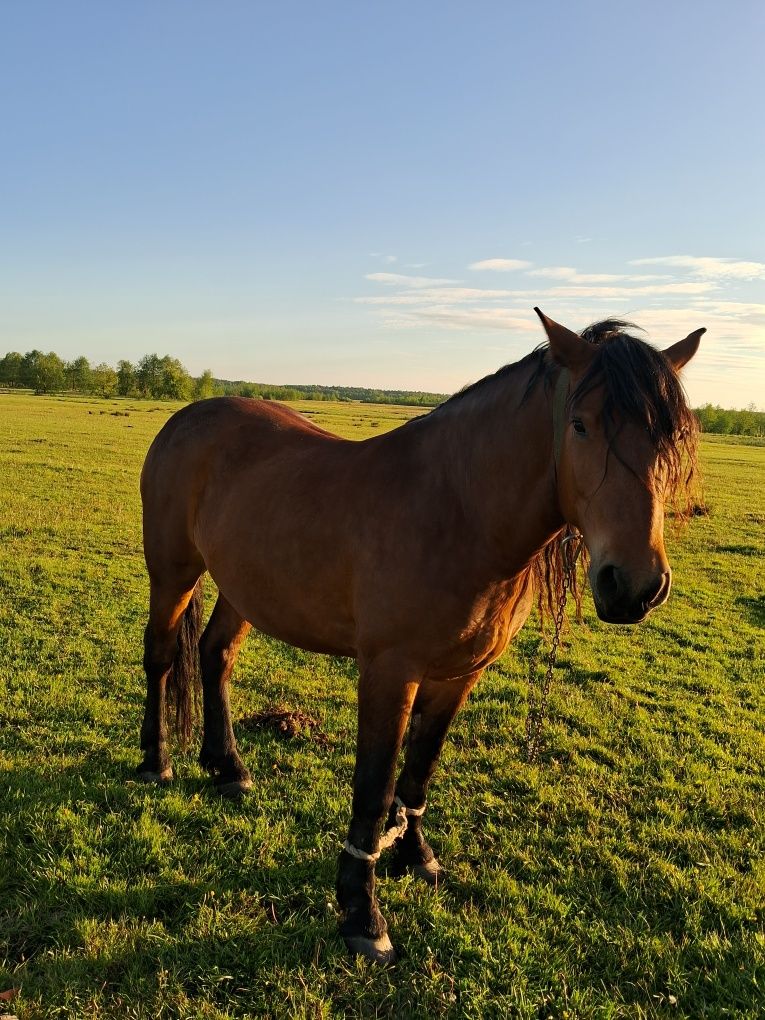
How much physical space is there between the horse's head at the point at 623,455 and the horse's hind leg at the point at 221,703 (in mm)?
2867

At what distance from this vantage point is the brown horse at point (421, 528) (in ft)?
6.74

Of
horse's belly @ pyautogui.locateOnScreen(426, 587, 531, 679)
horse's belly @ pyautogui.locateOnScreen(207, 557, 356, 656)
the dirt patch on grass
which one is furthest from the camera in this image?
the dirt patch on grass

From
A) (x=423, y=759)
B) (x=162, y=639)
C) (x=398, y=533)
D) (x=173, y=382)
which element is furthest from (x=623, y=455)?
(x=173, y=382)

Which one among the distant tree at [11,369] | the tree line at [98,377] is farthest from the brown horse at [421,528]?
the distant tree at [11,369]

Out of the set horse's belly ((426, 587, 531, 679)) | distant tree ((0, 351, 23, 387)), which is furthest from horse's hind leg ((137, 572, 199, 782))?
distant tree ((0, 351, 23, 387))

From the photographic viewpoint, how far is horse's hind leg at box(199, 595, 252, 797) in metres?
3.98

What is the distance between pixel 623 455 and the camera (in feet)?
6.68

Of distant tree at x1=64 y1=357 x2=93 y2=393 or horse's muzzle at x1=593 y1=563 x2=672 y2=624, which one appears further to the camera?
distant tree at x1=64 y1=357 x2=93 y2=393

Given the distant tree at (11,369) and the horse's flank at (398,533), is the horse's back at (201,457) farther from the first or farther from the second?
the distant tree at (11,369)

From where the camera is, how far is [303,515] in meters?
3.20

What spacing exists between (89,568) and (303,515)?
699cm

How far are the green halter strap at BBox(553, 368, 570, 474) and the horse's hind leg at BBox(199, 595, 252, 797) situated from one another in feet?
9.01

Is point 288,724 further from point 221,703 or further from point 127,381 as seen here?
point 127,381

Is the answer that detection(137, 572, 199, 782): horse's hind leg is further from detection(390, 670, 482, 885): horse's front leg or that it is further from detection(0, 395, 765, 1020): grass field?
detection(390, 670, 482, 885): horse's front leg
